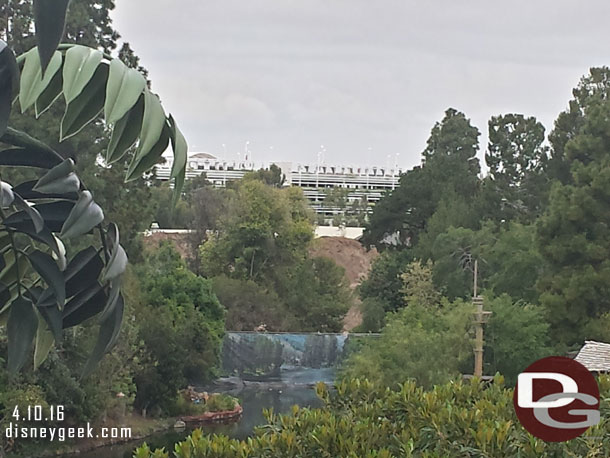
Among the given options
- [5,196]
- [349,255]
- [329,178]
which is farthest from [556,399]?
[329,178]

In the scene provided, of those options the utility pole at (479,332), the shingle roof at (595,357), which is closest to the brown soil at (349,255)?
the utility pole at (479,332)

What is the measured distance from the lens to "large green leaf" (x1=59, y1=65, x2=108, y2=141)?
188 cm

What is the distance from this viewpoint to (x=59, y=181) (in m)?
1.78

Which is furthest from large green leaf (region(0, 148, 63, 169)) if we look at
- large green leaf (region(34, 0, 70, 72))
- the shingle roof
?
the shingle roof

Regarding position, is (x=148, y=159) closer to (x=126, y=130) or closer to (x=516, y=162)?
(x=126, y=130)

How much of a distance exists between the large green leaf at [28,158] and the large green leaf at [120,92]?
19 centimetres

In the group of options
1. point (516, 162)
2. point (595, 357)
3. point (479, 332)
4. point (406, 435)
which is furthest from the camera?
point (516, 162)

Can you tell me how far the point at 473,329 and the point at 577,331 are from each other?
2.25 metres

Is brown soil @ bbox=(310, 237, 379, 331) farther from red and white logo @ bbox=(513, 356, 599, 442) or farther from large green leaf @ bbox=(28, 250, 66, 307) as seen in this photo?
large green leaf @ bbox=(28, 250, 66, 307)

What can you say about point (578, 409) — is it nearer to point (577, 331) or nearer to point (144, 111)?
point (144, 111)

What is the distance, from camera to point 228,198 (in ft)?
107

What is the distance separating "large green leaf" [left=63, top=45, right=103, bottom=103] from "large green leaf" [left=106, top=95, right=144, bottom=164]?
3.8 inches

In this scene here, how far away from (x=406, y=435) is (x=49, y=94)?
2.41 meters

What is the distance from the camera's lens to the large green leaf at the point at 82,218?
1636mm
